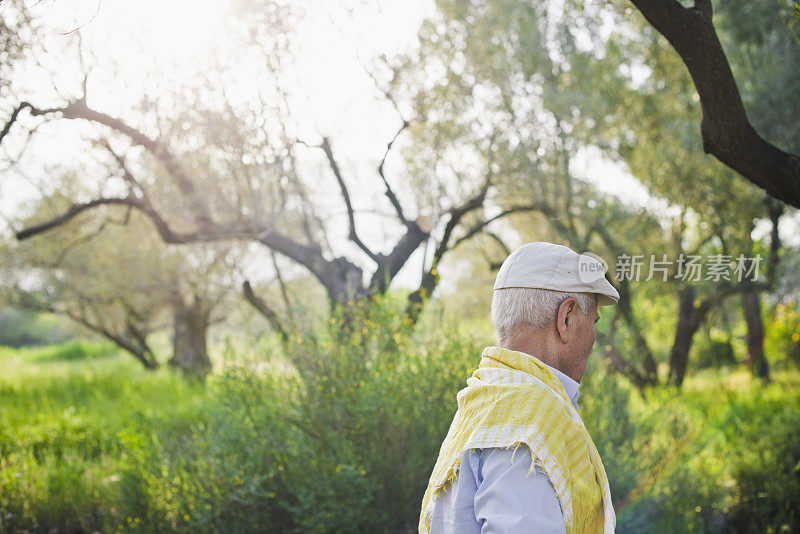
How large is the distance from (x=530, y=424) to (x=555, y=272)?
0.46 metres

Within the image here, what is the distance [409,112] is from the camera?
8711 millimetres

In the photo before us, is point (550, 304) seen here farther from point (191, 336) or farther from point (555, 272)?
point (191, 336)

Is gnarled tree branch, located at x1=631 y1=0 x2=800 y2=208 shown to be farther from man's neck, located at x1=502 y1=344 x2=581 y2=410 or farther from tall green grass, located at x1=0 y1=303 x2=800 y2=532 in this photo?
man's neck, located at x1=502 y1=344 x2=581 y2=410

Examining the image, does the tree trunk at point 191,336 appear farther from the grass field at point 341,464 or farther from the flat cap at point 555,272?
the flat cap at point 555,272

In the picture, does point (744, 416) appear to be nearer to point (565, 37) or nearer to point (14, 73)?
point (565, 37)

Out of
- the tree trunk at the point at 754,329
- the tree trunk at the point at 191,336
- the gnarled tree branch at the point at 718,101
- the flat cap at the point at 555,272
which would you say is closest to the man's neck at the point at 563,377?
the flat cap at the point at 555,272

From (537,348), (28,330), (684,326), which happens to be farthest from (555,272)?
(28,330)

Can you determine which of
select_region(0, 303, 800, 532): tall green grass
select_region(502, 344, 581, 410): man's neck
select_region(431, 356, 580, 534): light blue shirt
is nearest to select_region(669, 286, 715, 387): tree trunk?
select_region(0, 303, 800, 532): tall green grass

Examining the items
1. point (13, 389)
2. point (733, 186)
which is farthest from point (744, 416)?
point (13, 389)

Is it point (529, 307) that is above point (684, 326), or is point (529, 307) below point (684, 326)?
above

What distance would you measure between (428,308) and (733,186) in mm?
7765

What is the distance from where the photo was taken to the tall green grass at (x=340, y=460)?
4.69m

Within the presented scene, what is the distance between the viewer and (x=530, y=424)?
1590mm

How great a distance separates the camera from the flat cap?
5.86 ft
